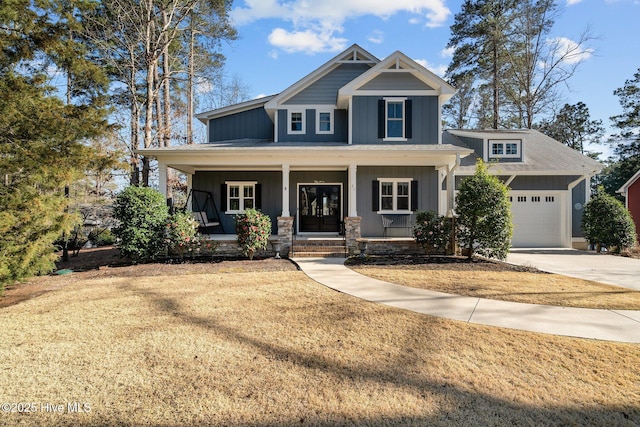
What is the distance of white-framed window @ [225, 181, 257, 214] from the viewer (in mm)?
12906

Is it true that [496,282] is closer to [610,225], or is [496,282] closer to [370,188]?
[370,188]

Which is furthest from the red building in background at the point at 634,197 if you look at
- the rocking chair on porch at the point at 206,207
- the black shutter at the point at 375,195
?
the rocking chair on porch at the point at 206,207

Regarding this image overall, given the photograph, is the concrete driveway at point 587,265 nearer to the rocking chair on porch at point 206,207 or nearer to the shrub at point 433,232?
the shrub at point 433,232

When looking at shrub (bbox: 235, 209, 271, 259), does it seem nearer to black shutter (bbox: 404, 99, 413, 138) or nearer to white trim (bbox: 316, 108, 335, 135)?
white trim (bbox: 316, 108, 335, 135)

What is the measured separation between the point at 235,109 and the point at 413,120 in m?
7.64

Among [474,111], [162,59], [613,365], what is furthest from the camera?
[474,111]

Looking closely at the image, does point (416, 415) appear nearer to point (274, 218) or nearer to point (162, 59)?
point (274, 218)

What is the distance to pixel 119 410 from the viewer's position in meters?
2.52

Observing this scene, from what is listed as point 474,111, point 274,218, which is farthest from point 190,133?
point 474,111

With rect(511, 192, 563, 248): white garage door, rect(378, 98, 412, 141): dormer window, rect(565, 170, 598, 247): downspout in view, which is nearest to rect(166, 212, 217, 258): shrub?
rect(378, 98, 412, 141): dormer window

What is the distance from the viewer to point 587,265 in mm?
9062

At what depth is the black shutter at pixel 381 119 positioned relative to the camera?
39.0 feet

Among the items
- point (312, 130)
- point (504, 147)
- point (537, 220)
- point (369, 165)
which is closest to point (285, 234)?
point (369, 165)

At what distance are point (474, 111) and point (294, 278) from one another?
25157mm
